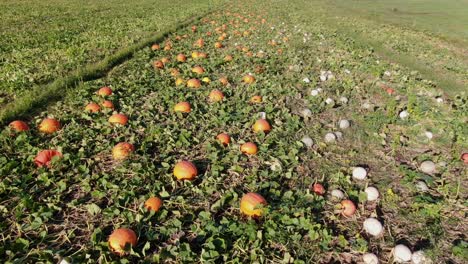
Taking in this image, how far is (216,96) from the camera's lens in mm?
6887

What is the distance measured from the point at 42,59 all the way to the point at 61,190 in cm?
612

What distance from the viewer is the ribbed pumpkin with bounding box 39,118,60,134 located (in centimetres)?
526

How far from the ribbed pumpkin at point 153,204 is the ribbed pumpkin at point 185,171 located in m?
0.55

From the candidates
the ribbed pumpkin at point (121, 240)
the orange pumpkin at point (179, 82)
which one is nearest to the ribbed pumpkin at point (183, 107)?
the orange pumpkin at point (179, 82)

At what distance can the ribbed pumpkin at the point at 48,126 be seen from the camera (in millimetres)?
5262

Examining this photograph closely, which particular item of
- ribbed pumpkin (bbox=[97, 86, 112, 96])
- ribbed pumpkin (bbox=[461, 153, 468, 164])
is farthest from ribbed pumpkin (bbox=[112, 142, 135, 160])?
ribbed pumpkin (bbox=[461, 153, 468, 164])

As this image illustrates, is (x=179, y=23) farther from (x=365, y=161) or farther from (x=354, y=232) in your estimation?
(x=354, y=232)

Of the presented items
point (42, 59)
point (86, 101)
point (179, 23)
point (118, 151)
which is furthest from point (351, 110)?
point (179, 23)

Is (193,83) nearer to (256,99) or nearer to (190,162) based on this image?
(256,99)

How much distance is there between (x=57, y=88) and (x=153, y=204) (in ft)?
13.9

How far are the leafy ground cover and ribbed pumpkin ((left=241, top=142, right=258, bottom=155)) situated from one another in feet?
14.3

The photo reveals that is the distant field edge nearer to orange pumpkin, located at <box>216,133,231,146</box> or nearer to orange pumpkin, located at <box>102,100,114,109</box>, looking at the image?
orange pumpkin, located at <box>102,100,114,109</box>

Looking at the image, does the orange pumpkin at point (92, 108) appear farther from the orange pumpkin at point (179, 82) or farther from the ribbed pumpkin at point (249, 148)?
the ribbed pumpkin at point (249, 148)

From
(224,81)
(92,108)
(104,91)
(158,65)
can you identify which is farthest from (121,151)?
(158,65)
